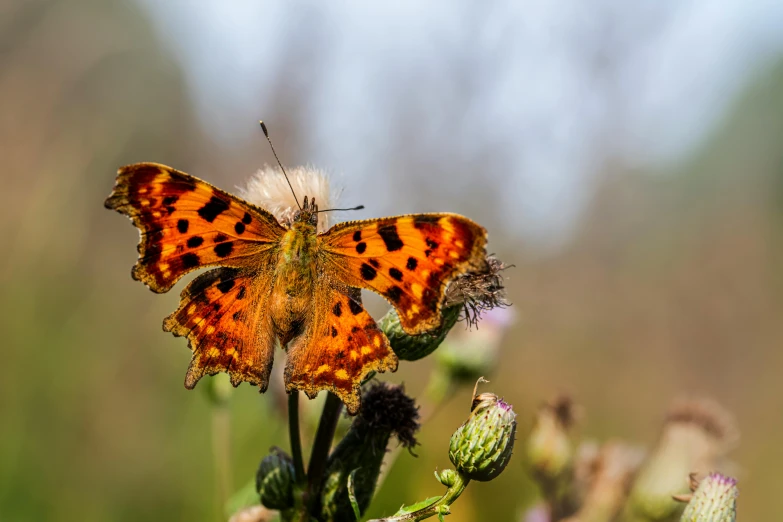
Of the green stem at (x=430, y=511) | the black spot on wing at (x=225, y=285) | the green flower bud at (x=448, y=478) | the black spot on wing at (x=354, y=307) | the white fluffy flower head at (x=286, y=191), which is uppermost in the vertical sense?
the white fluffy flower head at (x=286, y=191)

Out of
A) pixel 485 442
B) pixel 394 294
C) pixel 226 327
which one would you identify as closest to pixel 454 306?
pixel 394 294

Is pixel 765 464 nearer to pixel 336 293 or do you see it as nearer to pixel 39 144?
pixel 336 293

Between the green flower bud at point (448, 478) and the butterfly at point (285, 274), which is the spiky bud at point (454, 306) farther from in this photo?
the green flower bud at point (448, 478)

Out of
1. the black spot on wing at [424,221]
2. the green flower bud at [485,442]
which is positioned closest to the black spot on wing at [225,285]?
the black spot on wing at [424,221]

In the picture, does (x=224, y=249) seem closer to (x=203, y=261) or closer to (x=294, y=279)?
(x=203, y=261)

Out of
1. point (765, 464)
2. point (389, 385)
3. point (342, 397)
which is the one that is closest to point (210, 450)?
point (389, 385)
